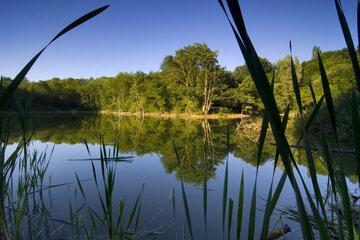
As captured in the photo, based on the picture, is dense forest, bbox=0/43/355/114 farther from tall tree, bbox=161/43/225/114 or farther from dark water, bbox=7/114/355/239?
dark water, bbox=7/114/355/239

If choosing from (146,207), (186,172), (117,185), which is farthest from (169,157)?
(146,207)

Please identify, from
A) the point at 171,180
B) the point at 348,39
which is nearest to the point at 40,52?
the point at 348,39

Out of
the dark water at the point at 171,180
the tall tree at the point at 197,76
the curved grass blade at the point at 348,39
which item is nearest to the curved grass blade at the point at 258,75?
the curved grass blade at the point at 348,39

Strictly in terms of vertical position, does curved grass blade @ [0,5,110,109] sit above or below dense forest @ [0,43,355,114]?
below

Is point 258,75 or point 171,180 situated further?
point 171,180

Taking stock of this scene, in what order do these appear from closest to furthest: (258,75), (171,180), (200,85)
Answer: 1. (258,75)
2. (171,180)
3. (200,85)

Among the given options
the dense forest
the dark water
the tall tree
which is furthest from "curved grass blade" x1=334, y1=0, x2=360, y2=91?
the tall tree

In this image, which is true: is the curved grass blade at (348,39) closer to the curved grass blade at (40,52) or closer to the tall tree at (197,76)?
the curved grass blade at (40,52)

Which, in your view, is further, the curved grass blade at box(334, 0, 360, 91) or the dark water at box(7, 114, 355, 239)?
the dark water at box(7, 114, 355, 239)

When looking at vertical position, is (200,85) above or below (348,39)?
above

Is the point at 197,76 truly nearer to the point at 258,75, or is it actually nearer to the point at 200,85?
the point at 200,85

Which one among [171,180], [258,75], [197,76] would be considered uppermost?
[197,76]

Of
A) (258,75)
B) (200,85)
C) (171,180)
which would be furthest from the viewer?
(200,85)

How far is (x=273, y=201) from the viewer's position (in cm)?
72
